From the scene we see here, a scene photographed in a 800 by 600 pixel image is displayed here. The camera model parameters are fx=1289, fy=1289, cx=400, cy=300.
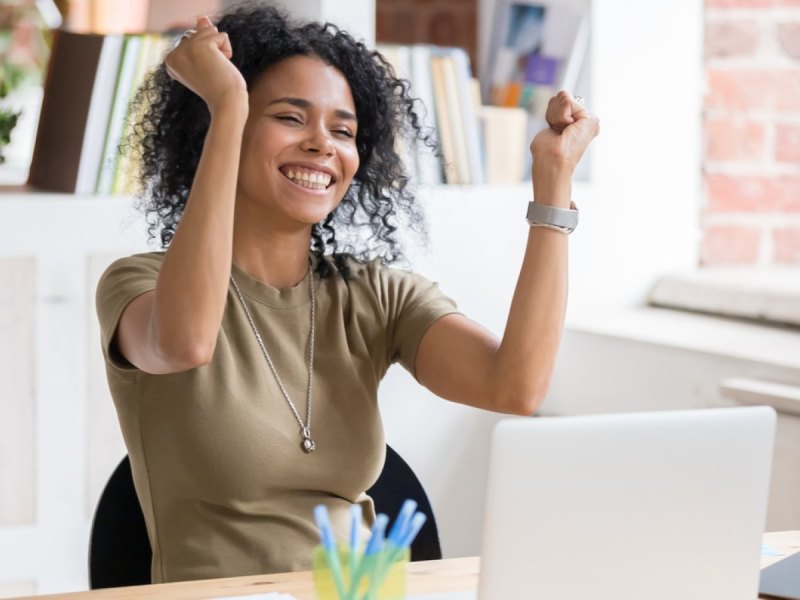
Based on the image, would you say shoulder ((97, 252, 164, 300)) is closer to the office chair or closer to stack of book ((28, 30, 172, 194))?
the office chair

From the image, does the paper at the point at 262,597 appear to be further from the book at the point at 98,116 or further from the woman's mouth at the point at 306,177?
the book at the point at 98,116

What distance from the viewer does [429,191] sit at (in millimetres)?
2787

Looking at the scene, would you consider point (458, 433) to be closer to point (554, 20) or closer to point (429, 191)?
point (429, 191)

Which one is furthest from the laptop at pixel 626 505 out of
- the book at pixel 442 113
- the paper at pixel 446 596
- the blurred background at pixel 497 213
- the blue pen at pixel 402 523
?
the book at pixel 442 113

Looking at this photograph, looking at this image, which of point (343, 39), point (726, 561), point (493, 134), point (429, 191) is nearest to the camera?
point (726, 561)

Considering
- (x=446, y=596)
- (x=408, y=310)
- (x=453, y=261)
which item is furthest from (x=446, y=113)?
(x=446, y=596)

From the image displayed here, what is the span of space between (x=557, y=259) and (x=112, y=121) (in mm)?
1166

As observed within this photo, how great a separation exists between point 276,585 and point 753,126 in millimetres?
2001

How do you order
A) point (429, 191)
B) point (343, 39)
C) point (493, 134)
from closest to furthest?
1. point (343, 39)
2. point (429, 191)
3. point (493, 134)

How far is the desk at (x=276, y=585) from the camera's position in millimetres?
1479

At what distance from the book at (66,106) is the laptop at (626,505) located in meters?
1.67

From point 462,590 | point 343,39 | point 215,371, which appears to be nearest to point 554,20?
point 343,39

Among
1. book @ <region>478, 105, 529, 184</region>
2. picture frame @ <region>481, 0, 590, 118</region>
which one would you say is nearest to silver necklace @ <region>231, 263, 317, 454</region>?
book @ <region>478, 105, 529, 184</region>

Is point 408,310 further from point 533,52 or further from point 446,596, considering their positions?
point 533,52
